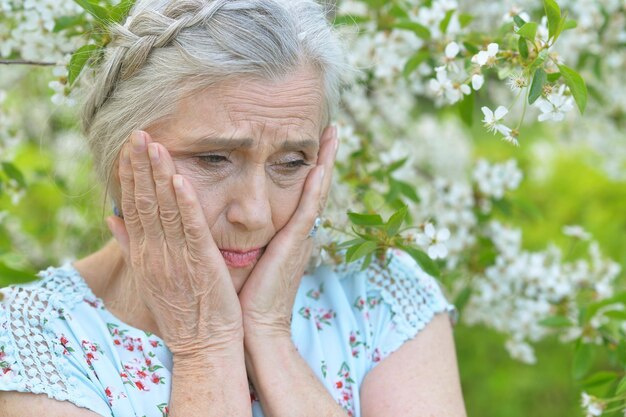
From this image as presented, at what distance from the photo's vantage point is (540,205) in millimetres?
6605

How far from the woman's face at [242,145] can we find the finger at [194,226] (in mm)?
49

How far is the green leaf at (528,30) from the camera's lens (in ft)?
6.14

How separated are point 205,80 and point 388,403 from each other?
0.96 m

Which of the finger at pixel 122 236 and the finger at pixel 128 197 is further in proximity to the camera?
the finger at pixel 122 236

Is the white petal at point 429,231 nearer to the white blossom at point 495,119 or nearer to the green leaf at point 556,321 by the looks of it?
the white blossom at point 495,119

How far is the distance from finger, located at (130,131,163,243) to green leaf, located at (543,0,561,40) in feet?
3.21

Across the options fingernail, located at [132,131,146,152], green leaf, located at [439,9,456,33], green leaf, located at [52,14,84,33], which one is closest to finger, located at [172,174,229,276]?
fingernail, located at [132,131,146,152]

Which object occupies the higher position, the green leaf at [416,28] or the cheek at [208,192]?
the green leaf at [416,28]

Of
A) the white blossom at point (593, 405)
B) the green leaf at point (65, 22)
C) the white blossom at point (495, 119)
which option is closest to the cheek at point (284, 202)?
the white blossom at point (495, 119)

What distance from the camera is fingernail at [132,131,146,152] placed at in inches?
77.1

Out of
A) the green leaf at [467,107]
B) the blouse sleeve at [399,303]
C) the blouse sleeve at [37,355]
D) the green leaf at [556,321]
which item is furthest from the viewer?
the green leaf at [556,321]

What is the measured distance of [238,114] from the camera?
6.46 feet

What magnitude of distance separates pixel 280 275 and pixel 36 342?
63cm

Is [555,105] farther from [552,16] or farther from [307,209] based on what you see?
[307,209]
